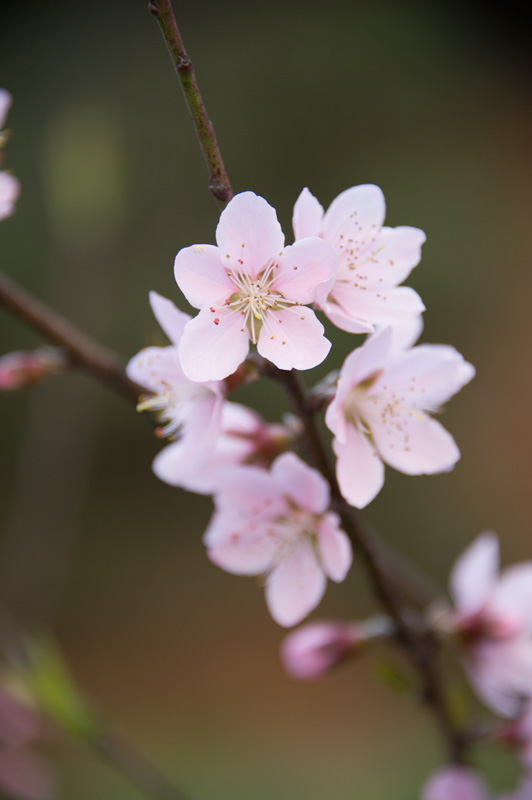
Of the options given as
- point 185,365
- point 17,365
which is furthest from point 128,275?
point 185,365

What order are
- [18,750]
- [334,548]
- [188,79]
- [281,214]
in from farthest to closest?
[281,214] < [18,750] < [334,548] < [188,79]

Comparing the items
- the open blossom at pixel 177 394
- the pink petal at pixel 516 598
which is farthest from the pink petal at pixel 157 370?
the pink petal at pixel 516 598

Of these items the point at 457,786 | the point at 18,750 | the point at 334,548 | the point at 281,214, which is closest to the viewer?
the point at 334,548

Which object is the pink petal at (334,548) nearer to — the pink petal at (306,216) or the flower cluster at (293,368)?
the flower cluster at (293,368)

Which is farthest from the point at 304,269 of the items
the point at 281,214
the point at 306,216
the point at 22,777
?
the point at 281,214

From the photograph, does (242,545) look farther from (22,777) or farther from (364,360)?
(22,777)

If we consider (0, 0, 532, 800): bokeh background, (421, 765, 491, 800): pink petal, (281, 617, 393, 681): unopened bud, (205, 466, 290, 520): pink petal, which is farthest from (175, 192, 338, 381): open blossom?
(0, 0, 532, 800): bokeh background

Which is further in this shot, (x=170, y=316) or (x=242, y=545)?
(x=242, y=545)
